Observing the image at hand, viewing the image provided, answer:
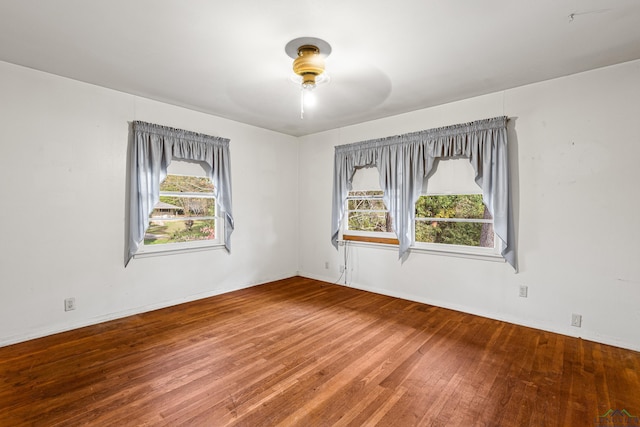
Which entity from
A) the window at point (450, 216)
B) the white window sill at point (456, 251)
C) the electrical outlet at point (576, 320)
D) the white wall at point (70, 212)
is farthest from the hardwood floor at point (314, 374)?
the window at point (450, 216)

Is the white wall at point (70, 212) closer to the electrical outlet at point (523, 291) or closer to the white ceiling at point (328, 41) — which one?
the white ceiling at point (328, 41)

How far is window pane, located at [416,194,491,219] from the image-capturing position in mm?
3646

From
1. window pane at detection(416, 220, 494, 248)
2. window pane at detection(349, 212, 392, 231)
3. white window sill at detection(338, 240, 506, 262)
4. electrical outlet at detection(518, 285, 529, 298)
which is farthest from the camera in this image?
window pane at detection(349, 212, 392, 231)

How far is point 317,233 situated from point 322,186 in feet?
2.72

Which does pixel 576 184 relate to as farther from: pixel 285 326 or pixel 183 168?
pixel 183 168

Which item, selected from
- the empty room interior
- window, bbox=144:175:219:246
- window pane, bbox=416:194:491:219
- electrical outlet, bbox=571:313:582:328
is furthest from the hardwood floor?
window pane, bbox=416:194:491:219

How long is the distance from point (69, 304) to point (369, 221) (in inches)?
150

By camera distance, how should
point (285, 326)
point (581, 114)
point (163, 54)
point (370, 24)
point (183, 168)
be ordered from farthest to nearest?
point (183, 168)
point (285, 326)
point (581, 114)
point (163, 54)
point (370, 24)

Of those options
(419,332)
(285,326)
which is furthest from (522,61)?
(285,326)

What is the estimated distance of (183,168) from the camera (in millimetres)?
4039

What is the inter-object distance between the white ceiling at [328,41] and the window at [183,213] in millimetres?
1152

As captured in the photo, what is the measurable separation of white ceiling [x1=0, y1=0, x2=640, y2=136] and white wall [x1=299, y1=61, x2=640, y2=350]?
259 millimetres

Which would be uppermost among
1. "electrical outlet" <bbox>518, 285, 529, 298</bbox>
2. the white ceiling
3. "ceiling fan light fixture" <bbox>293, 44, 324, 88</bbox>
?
the white ceiling

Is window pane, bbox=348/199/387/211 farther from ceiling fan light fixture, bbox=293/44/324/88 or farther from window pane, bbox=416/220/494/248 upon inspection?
ceiling fan light fixture, bbox=293/44/324/88
